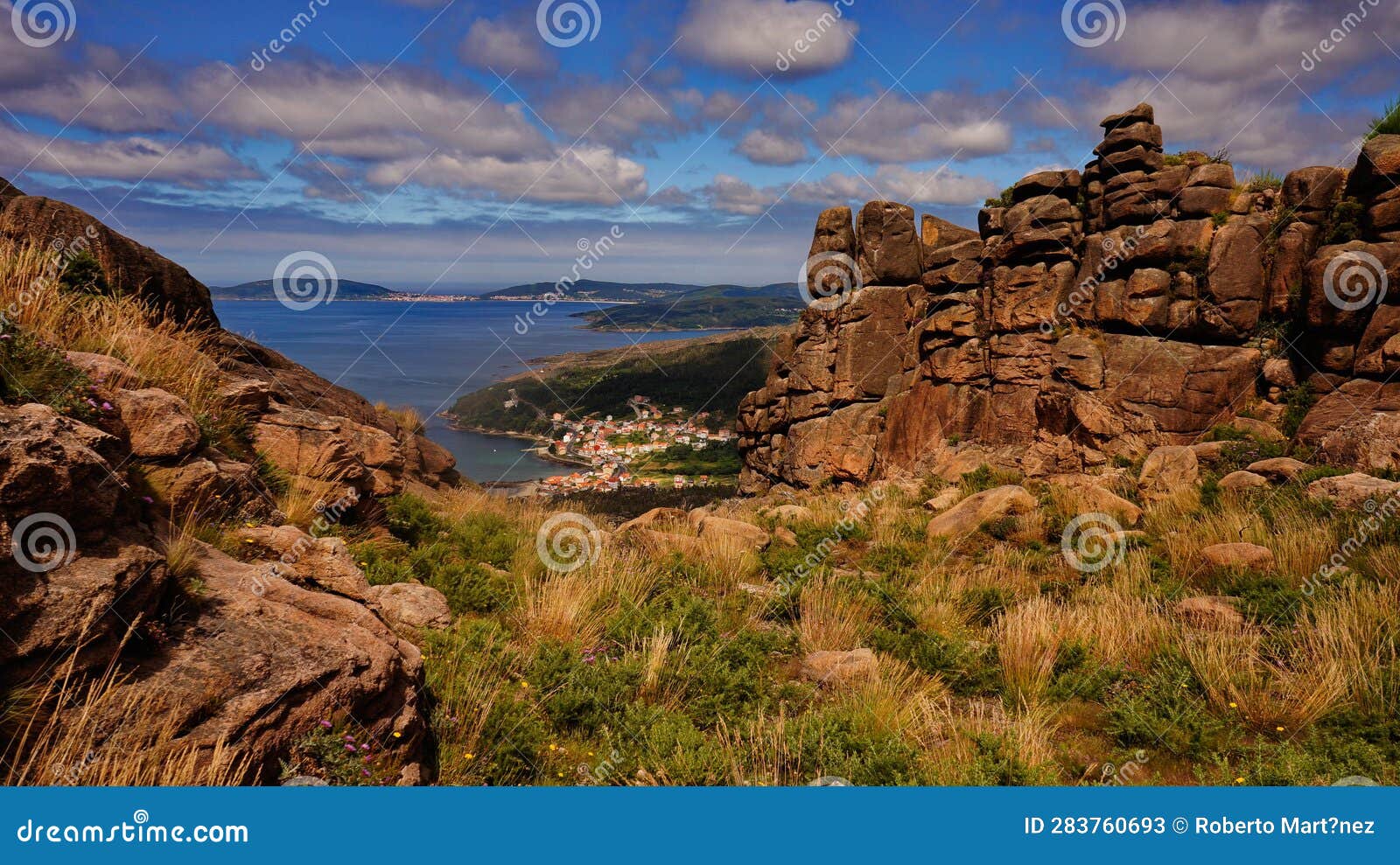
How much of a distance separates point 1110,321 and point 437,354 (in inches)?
2967

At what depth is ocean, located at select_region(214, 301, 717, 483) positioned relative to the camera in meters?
51.7

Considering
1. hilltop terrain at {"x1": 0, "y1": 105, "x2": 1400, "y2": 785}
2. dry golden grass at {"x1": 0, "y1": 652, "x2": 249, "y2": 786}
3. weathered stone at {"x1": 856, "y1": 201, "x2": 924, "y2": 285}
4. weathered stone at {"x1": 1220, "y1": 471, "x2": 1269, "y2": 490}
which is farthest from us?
weathered stone at {"x1": 856, "y1": 201, "x2": 924, "y2": 285}

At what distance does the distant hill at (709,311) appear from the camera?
331 feet

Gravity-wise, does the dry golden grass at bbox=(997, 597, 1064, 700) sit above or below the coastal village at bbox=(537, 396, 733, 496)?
below

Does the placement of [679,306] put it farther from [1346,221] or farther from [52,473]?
[52,473]

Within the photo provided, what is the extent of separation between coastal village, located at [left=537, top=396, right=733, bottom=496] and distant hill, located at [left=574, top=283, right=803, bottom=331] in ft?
76.1

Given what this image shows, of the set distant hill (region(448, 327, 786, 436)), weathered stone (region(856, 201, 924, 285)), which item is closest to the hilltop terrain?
weathered stone (region(856, 201, 924, 285))

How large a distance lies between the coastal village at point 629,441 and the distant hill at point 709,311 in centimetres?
2319

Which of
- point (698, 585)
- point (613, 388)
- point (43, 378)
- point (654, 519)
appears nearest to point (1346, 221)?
point (654, 519)

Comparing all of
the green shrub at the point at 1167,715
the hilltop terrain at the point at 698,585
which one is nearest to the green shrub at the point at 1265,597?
the hilltop terrain at the point at 698,585

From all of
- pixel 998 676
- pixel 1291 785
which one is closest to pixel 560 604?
pixel 998 676

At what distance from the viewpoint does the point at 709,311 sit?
130 m

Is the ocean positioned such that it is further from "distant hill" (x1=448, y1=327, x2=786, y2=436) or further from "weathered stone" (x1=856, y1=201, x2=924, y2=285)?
"weathered stone" (x1=856, y1=201, x2=924, y2=285)

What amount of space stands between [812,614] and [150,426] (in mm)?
6162
